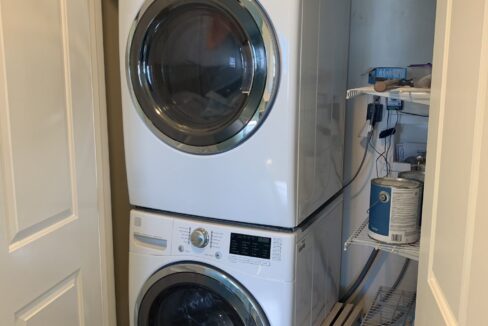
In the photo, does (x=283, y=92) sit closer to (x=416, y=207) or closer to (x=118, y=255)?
(x=416, y=207)

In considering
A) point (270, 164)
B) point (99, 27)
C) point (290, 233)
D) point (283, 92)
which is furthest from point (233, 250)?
point (99, 27)

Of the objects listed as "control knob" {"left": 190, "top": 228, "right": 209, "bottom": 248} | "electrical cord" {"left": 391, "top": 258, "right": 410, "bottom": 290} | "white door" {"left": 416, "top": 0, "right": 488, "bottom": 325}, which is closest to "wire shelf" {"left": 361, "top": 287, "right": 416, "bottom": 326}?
"electrical cord" {"left": 391, "top": 258, "right": 410, "bottom": 290}

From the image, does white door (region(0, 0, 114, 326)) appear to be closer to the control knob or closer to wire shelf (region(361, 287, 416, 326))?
the control knob

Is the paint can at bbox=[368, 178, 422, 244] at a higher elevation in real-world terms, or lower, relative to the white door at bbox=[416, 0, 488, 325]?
lower

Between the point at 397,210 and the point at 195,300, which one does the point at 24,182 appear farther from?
the point at 397,210

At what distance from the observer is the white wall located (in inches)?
74.4

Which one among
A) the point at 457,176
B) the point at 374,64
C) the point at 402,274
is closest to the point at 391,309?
the point at 402,274

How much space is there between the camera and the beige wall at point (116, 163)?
1.74 m

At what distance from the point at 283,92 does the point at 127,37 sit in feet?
1.91

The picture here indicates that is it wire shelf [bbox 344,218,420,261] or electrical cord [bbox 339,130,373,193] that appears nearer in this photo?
wire shelf [bbox 344,218,420,261]

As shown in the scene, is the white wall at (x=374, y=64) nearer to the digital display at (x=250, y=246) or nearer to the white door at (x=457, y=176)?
the digital display at (x=250, y=246)

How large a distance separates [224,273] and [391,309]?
816 millimetres

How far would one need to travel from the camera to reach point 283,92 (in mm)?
1399

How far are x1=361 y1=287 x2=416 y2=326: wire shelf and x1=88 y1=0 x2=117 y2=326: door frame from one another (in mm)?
990
